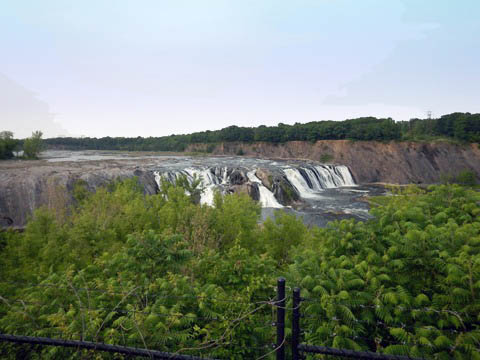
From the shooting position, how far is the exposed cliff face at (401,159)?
65.2m

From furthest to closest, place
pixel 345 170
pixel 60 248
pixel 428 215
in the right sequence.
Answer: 1. pixel 345 170
2. pixel 60 248
3. pixel 428 215

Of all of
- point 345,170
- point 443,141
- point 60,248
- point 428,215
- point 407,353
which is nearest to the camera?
point 407,353

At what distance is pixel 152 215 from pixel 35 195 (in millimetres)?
18499

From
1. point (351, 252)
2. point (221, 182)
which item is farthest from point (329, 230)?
point (221, 182)

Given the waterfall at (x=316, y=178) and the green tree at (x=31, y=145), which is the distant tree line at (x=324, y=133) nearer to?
the waterfall at (x=316, y=178)

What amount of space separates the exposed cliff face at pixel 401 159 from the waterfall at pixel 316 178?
5.25 metres

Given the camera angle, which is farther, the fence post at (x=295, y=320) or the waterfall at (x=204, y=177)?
the waterfall at (x=204, y=177)

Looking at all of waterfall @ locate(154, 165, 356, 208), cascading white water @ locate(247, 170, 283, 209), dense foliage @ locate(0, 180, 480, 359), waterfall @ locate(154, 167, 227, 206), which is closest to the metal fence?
dense foliage @ locate(0, 180, 480, 359)

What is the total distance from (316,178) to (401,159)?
95.3 ft

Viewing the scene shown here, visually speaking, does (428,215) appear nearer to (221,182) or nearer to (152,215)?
(152,215)

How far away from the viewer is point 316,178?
5284cm

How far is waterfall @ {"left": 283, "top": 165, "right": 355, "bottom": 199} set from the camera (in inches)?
1896

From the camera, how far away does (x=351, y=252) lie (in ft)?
23.6

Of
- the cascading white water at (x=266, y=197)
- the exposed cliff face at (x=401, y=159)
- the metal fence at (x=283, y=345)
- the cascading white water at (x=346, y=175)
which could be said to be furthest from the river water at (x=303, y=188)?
the metal fence at (x=283, y=345)
